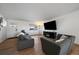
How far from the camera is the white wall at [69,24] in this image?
1.76 meters

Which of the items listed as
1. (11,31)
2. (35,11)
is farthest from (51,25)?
(11,31)

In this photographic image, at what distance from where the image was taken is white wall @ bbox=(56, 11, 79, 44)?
1.76m

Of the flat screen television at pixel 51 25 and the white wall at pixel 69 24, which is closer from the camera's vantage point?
the white wall at pixel 69 24

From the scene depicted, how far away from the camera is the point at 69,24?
1.92 m

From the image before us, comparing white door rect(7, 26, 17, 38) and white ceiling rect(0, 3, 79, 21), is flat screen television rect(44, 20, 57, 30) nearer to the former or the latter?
white ceiling rect(0, 3, 79, 21)

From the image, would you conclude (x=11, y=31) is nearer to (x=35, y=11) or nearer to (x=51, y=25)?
(x=35, y=11)

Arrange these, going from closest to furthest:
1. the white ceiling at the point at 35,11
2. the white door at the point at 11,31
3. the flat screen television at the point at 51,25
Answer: the white ceiling at the point at 35,11
the white door at the point at 11,31
the flat screen television at the point at 51,25

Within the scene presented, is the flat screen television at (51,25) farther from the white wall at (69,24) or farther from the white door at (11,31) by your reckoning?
the white door at (11,31)

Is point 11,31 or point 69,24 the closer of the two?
point 11,31

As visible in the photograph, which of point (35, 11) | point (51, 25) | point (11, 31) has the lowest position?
point (11, 31)

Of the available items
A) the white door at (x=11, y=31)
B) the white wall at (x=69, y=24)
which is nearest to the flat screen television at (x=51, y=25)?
the white wall at (x=69, y=24)

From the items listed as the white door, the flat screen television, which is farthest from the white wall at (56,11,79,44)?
the white door
